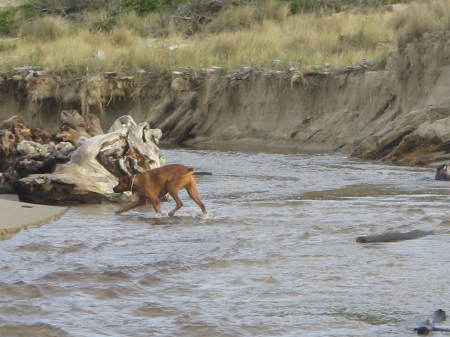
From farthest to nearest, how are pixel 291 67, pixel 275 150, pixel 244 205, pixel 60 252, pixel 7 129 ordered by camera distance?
pixel 291 67, pixel 275 150, pixel 7 129, pixel 244 205, pixel 60 252

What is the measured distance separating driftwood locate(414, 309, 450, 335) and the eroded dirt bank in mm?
10788

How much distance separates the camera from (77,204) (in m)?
13.0

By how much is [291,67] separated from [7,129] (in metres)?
9.57

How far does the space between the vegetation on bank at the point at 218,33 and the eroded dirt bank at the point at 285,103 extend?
0.55 meters

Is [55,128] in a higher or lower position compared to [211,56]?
lower

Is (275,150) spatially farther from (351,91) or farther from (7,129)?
(7,129)

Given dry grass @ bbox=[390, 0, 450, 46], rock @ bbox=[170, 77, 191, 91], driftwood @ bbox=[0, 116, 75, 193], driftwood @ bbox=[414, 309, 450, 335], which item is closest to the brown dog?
driftwood @ bbox=[0, 116, 75, 193]

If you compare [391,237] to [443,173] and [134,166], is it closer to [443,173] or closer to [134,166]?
[134,166]

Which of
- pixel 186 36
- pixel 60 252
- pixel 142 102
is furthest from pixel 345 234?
pixel 186 36

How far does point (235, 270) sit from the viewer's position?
841cm

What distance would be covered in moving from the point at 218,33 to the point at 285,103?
716 cm

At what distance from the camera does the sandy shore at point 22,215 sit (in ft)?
34.2

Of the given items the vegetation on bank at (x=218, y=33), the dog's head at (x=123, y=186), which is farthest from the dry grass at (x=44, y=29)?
the dog's head at (x=123, y=186)

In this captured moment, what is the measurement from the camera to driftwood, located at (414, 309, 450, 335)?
6254 millimetres
